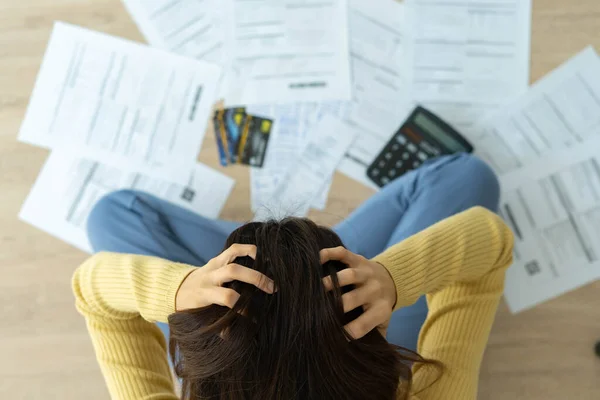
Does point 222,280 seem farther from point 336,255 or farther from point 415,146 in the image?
point 415,146

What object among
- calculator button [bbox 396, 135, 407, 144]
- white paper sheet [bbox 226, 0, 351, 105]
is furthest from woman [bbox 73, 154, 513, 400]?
white paper sheet [bbox 226, 0, 351, 105]

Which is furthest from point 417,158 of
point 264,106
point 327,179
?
point 264,106

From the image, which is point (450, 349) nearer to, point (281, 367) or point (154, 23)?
point (281, 367)

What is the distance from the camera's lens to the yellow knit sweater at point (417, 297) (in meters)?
0.56

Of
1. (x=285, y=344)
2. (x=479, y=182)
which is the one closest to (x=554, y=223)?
(x=479, y=182)

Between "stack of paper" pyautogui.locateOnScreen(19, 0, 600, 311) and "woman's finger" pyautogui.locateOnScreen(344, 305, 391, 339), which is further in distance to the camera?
"stack of paper" pyautogui.locateOnScreen(19, 0, 600, 311)

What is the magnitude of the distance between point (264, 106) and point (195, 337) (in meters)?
0.54

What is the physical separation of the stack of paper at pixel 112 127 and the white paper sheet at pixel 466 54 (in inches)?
14.6

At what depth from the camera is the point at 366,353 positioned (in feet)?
1.42

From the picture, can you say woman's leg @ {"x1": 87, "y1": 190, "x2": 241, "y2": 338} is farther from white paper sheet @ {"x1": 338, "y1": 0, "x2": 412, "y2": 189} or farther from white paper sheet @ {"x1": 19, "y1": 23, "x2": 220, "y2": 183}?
white paper sheet @ {"x1": 338, "y1": 0, "x2": 412, "y2": 189}

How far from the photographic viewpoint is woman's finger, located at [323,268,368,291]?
0.42 m

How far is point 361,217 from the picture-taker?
30.9 inches

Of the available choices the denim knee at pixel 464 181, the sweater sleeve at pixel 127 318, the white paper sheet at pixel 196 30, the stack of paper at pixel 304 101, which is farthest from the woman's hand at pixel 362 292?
the white paper sheet at pixel 196 30

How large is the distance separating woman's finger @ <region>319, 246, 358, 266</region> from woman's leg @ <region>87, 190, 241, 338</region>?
355 mm
